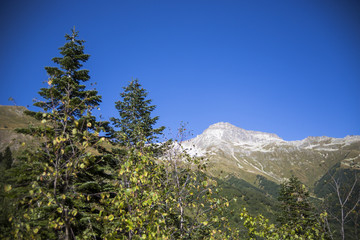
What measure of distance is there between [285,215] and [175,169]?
28.7 meters

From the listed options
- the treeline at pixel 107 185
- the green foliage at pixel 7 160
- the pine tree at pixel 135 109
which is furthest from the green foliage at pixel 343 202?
the green foliage at pixel 7 160

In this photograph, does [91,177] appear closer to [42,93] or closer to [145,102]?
[42,93]

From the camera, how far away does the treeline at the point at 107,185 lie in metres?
4.32

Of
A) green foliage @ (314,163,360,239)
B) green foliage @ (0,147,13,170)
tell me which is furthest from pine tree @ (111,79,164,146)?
green foliage @ (0,147,13,170)

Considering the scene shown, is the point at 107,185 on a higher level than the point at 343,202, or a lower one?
higher

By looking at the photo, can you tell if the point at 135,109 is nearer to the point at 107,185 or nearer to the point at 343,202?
the point at 107,185

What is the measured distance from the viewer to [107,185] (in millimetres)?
11352

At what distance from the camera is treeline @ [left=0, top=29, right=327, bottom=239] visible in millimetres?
4324

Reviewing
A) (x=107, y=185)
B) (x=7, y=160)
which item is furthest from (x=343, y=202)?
(x=7, y=160)

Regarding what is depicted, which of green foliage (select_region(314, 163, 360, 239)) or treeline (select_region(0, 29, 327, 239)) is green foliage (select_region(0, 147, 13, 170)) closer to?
treeline (select_region(0, 29, 327, 239))

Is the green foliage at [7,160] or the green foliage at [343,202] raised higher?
the green foliage at [7,160]

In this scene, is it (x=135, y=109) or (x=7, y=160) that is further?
(x=7, y=160)

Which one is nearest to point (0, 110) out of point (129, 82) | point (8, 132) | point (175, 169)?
point (8, 132)

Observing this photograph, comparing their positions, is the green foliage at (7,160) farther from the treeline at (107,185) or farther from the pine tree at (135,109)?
the pine tree at (135,109)
